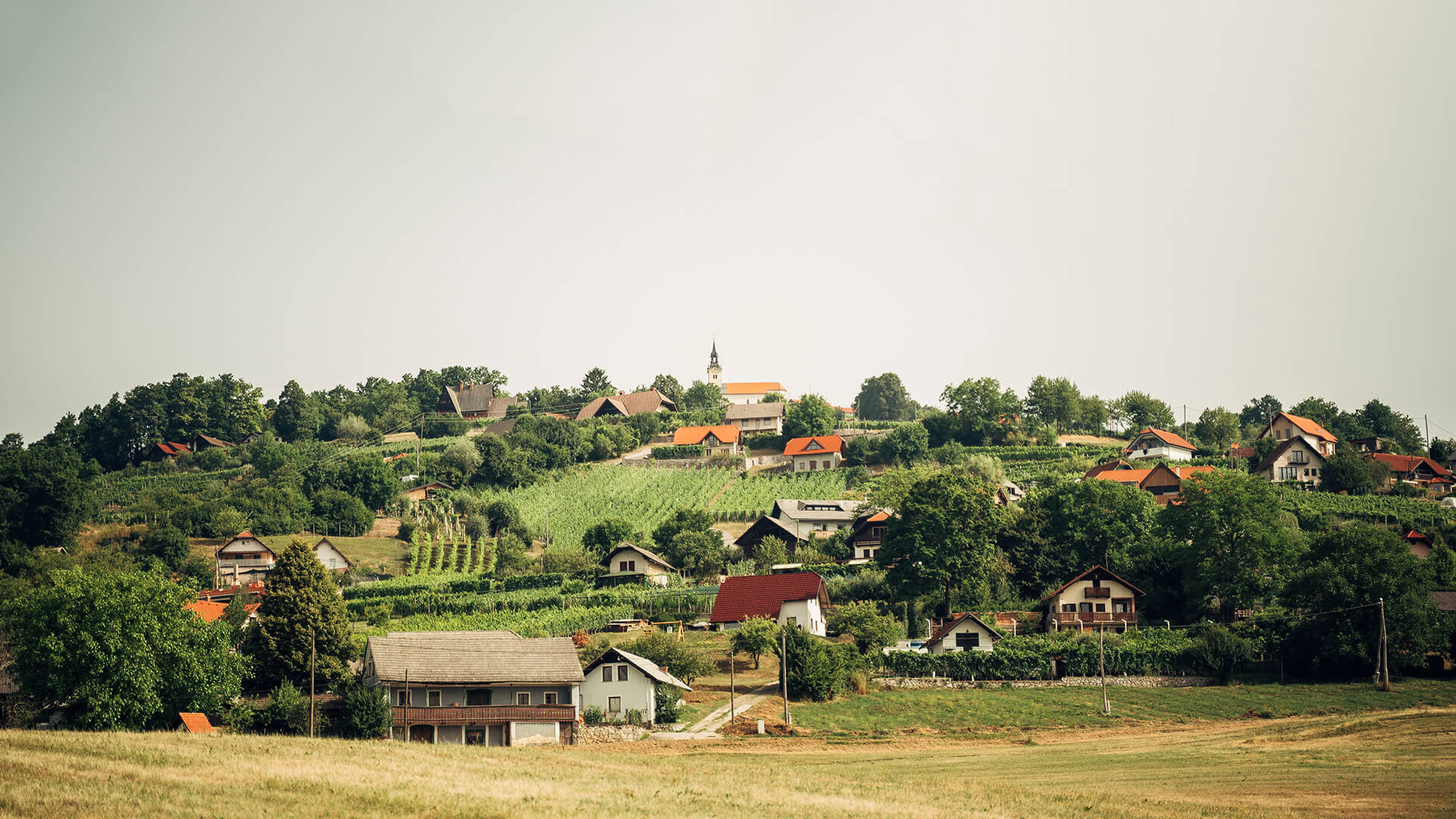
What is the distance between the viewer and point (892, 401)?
649 ft

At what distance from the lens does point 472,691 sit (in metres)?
51.7

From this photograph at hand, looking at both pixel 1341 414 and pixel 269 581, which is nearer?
pixel 269 581

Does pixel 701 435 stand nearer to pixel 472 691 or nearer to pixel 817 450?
pixel 817 450

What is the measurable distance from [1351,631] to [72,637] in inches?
2265

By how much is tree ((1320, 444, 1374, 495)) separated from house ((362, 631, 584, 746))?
73142 millimetres

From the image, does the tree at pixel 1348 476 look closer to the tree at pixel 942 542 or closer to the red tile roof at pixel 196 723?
the tree at pixel 942 542

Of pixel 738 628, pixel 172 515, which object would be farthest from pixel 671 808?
pixel 172 515

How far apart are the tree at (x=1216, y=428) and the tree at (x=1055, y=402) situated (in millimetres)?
14151

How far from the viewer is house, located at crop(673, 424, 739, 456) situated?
436 feet

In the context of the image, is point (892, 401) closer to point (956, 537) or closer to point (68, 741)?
point (956, 537)

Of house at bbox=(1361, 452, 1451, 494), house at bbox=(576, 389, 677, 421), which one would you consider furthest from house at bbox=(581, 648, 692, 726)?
house at bbox=(576, 389, 677, 421)

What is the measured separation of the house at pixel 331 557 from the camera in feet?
295

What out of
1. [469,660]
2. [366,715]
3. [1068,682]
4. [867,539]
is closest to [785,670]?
[469,660]

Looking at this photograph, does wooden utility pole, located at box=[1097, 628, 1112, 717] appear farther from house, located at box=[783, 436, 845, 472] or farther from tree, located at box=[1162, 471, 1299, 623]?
house, located at box=[783, 436, 845, 472]
